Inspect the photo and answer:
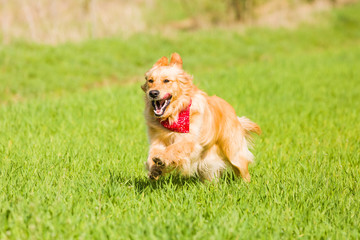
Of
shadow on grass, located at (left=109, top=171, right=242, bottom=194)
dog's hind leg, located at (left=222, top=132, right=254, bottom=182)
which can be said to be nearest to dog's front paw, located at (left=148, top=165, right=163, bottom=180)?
shadow on grass, located at (left=109, top=171, right=242, bottom=194)

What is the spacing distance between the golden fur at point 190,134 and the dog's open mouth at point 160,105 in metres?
0.04

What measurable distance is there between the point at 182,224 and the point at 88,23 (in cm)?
1274

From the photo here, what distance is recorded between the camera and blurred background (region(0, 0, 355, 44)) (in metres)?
12.5

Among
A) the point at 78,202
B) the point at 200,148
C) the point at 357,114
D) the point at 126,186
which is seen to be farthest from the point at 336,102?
Answer: the point at 78,202

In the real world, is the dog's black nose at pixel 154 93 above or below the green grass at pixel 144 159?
above

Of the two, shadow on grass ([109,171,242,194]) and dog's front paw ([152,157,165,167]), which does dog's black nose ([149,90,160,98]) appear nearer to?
dog's front paw ([152,157,165,167])

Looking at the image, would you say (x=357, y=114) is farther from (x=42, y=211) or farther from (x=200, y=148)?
(x=42, y=211)

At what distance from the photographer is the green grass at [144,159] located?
2.68 metres

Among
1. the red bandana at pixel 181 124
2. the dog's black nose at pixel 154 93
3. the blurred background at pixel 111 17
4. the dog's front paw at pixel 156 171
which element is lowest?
the dog's front paw at pixel 156 171

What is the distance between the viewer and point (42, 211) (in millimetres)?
2678

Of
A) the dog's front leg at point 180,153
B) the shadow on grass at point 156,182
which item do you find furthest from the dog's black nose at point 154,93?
the shadow on grass at point 156,182

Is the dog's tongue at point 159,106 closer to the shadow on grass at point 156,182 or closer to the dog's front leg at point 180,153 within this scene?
the dog's front leg at point 180,153

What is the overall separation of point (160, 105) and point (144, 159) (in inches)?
45.1

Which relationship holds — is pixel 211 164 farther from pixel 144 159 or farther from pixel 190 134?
pixel 144 159
